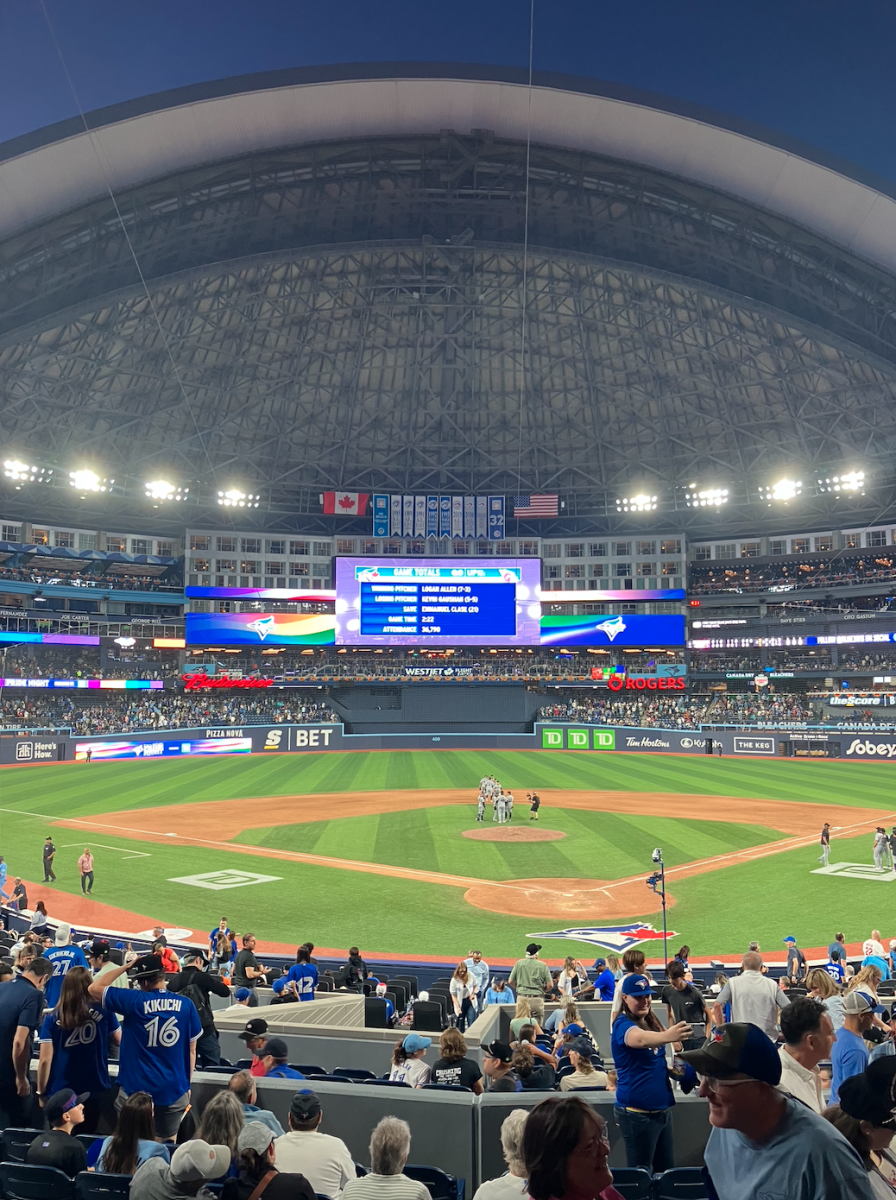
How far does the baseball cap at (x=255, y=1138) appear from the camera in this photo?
5.00 meters

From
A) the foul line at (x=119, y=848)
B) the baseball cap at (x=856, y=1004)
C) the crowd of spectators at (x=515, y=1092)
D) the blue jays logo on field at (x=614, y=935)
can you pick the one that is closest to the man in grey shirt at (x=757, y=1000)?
the crowd of spectators at (x=515, y=1092)

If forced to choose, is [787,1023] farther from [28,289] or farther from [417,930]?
[28,289]

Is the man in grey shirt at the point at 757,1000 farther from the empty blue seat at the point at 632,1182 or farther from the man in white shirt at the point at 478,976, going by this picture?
the man in white shirt at the point at 478,976

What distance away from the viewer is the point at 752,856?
31.0 metres

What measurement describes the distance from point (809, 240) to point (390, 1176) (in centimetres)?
5236

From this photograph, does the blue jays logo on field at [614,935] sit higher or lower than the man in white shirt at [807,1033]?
lower

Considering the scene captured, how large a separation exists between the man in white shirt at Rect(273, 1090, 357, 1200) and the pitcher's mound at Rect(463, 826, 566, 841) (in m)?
29.6

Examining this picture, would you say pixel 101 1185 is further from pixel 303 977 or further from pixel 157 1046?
pixel 303 977

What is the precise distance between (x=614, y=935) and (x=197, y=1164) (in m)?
19.6

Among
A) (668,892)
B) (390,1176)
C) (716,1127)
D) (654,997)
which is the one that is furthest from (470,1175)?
(668,892)

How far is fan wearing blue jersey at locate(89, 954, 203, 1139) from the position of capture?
7328 millimetres

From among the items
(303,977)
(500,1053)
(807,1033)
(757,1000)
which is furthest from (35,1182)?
(303,977)

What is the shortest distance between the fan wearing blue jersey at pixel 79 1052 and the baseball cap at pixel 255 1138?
10.1 ft

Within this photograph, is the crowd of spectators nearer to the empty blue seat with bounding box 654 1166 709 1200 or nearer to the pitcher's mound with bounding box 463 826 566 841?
the empty blue seat with bounding box 654 1166 709 1200
